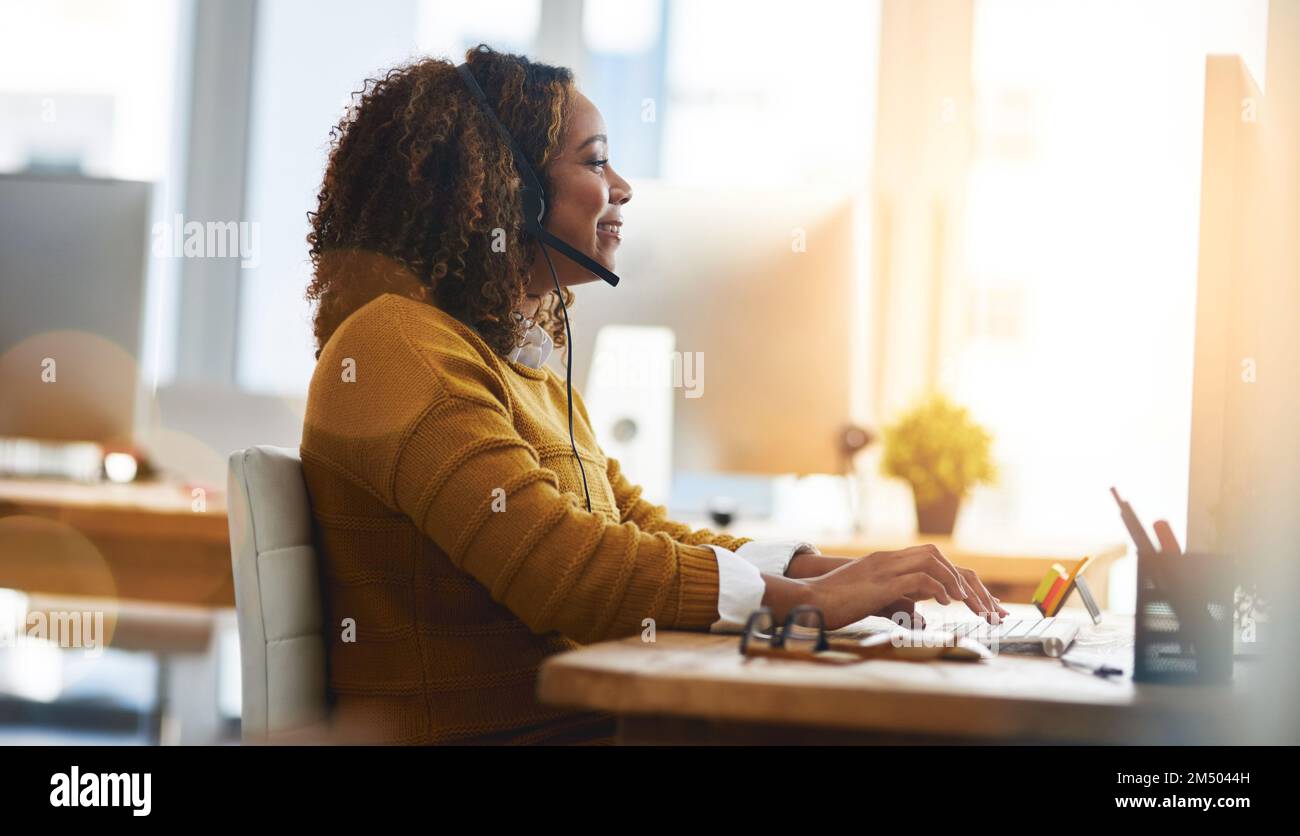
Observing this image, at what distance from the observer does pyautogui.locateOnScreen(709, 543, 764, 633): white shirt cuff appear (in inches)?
40.2

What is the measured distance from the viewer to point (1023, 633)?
3.45 feet

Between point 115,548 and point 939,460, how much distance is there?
5.11ft

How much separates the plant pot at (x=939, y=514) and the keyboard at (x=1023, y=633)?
1057 millimetres

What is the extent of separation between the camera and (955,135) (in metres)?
3.05

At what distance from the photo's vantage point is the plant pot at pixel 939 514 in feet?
7.58

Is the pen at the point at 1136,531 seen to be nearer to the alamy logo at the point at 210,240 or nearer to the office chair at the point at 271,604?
the office chair at the point at 271,604

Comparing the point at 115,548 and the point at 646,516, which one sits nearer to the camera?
the point at 646,516

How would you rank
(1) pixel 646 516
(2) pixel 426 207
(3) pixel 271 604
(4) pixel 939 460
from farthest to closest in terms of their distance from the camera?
(4) pixel 939 460 < (1) pixel 646 516 < (2) pixel 426 207 < (3) pixel 271 604

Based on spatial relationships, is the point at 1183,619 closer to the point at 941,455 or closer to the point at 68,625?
the point at 941,455

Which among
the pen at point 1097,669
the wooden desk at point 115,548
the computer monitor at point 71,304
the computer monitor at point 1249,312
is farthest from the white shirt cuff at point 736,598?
the computer monitor at point 71,304

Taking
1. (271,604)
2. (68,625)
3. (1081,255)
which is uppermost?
(1081,255)

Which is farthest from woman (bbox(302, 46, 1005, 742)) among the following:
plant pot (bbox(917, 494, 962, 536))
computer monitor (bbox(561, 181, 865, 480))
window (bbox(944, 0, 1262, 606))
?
window (bbox(944, 0, 1262, 606))

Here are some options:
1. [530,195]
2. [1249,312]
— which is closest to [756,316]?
[530,195]
